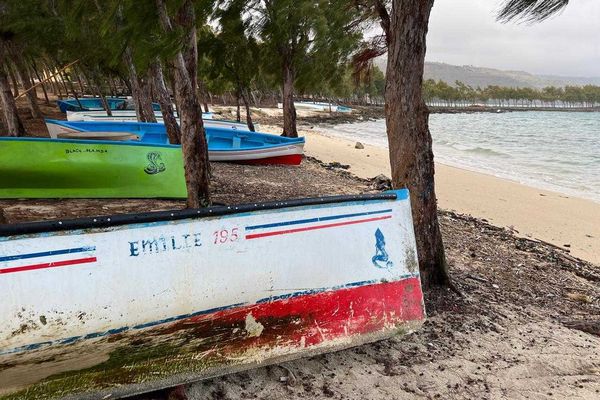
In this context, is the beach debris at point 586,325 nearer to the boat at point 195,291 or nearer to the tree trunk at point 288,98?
the boat at point 195,291

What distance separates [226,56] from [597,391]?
14893mm

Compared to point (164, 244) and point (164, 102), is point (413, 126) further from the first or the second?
point (164, 102)

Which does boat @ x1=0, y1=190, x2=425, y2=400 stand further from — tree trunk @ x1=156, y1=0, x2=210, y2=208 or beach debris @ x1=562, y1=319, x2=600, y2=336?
tree trunk @ x1=156, y1=0, x2=210, y2=208

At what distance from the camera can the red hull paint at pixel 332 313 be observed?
9.85ft

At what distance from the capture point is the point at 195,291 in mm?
2816

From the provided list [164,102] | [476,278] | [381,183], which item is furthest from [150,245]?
[381,183]

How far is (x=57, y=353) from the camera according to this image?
2436mm

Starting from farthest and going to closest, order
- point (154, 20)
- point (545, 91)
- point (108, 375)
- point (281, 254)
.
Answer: point (545, 91)
point (154, 20)
point (281, 254)
point (108, 375)

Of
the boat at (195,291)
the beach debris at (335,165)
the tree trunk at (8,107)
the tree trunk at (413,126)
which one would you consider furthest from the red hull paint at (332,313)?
the tree trunk at (8,107)

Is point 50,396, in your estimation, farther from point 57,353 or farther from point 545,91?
point 545,91

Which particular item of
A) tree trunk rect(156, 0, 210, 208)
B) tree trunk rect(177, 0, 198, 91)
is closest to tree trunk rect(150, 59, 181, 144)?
tree trunk rect(177, 0, 198, 91)

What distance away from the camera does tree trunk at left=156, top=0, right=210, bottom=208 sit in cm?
534

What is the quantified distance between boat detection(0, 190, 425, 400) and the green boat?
4.49 m

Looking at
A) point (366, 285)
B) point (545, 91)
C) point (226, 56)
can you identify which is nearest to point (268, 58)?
point (226, 56)
